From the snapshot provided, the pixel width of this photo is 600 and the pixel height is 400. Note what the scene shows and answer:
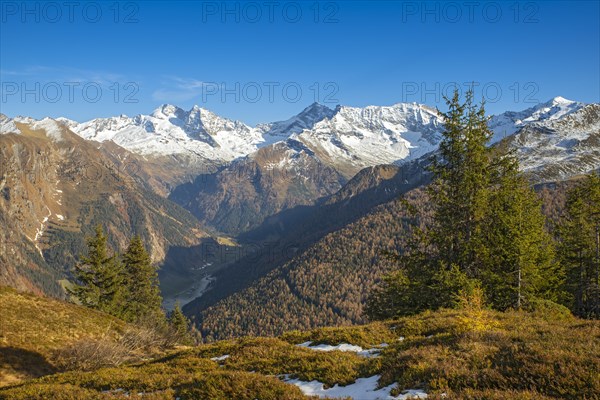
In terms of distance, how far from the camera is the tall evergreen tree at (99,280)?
57.0m

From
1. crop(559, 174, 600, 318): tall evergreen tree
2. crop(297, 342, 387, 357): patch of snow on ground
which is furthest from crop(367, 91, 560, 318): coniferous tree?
crop(559, 174, 600, 318): tall evergreen tree

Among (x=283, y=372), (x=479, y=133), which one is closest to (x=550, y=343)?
(x=283, y=372)

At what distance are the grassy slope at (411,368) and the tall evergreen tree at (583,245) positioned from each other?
23966 millimetres

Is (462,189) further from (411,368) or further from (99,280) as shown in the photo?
(99,280)

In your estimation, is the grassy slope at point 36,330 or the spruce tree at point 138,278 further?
the spruce tree at point 138,278

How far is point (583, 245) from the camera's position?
3931 centimetres

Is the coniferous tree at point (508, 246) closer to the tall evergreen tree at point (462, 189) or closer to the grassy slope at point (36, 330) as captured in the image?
the tall evergreen tree at point (462, 189)

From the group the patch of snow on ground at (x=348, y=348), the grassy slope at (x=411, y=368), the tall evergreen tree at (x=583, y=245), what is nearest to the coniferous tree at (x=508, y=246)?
the grassy slope at (x=411, y=368)

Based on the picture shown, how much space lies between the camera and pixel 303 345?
19.7 metres

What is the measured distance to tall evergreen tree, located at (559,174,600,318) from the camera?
38719mm

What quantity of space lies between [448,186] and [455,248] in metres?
4.43

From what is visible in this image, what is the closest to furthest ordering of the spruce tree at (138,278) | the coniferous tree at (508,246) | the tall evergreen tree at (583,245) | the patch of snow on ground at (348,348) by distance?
the patch of snow on ground at (348,348), the coniferous tree at (508,246), the tall evergreen tree at (583,245), the spruce tree at (138,278)

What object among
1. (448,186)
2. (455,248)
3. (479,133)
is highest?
(479,133)

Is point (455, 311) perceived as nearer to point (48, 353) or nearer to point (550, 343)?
point (550, 343)
